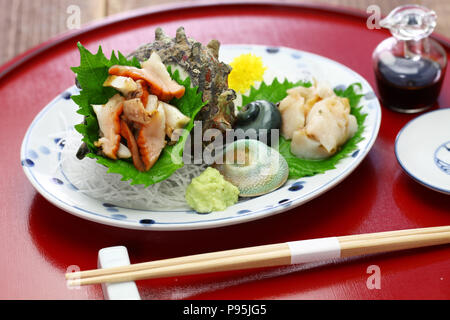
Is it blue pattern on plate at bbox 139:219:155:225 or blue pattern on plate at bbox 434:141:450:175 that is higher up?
blue pattern on plate at bbox 139:219:155:225

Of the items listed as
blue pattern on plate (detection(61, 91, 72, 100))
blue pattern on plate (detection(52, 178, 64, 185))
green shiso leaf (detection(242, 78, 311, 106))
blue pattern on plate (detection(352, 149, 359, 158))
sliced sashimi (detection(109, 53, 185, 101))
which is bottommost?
blue pattern on plate (detection(352, 149, 359, 158))

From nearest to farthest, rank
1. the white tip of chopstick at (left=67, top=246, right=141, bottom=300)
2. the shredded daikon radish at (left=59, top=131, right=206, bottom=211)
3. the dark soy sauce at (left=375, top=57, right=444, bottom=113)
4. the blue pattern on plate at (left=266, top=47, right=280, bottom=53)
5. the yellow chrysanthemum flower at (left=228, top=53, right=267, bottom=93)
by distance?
the white tip of chopstick at (left=67, top=246, right=141, bottom=300), the shredded daikon radish at (left=59, top=131, right=206, bottom=211), the dark soy sauce at (left=375, top=57, right=444, bottom=113), the yellow chrysanthemum flower at (left=228, top=53, right=267, bottom=93), the blue pattern on plate at (left=266, top=47, right=280, bottom=53)

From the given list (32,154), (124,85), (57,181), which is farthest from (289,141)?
(32,154)

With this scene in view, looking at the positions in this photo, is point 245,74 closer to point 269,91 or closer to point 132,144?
point 269,91

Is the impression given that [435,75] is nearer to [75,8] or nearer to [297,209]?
[297,209]

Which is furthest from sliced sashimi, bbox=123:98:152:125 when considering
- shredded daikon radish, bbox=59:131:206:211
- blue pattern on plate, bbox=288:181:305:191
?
blue pattern on plate, bbox=288:181:305:191

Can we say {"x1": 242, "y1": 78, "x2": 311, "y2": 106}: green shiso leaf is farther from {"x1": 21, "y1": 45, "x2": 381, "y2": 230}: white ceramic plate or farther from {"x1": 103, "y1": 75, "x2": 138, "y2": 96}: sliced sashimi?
{"x1": 103, "y1": 75, "x2": 138, "y2": 96}: sliced sashimi
